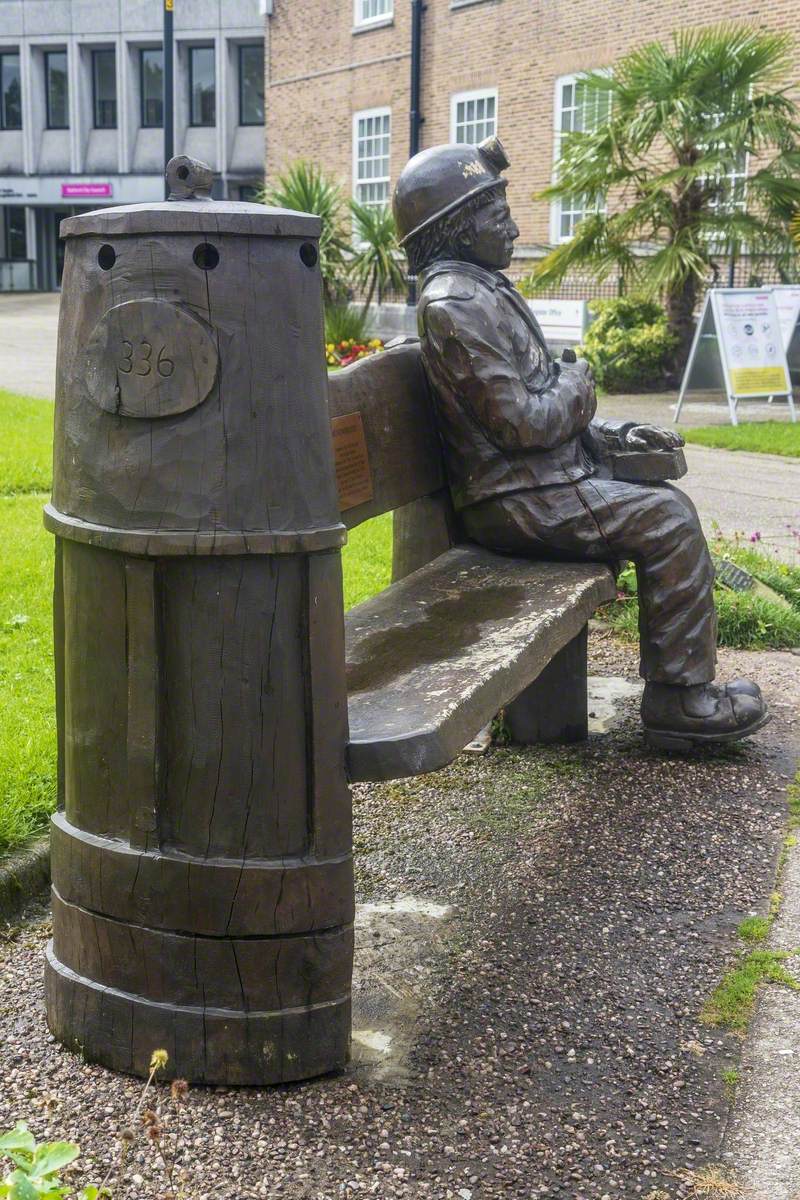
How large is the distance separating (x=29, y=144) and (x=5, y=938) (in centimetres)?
4100

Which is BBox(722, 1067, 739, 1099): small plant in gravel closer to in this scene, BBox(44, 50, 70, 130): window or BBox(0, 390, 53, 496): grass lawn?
BBox(0, 390, 53, 496): grass lawn

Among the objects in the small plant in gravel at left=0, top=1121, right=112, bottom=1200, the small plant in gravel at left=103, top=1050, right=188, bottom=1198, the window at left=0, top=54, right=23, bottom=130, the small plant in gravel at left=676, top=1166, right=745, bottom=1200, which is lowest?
the small plant in gravel at left=676, top=1166, right=745, bottom=1200

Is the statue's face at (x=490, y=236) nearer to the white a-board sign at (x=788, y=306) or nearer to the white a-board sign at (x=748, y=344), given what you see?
the white a-board sign at (x=748, y=344)

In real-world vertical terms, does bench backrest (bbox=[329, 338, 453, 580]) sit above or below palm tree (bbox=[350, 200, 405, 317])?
below

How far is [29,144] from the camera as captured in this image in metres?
40.5

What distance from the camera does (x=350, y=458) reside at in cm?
371

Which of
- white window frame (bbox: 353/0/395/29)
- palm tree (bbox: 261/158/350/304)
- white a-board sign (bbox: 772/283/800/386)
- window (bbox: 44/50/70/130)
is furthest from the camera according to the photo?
window (bbox: 44/50/70/130)

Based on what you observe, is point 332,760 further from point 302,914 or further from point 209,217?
point 209,217

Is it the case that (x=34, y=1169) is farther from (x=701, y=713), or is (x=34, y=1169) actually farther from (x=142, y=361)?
(x=701, y=713)

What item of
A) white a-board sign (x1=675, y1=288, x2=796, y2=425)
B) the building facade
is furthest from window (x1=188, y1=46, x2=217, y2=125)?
white a-board sign (x1=675, y1=288, x2=796, y2=425)

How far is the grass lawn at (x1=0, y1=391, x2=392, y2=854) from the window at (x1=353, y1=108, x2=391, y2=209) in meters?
18.6

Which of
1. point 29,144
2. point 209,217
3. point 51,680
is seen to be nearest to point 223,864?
point 209,217

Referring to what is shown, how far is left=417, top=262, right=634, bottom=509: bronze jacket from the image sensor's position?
3.70 m

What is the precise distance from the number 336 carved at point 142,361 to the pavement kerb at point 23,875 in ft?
4.79
